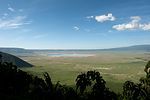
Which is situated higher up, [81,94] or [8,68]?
[8,68]

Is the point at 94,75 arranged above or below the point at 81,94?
above

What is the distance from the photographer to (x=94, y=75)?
68.9 metres

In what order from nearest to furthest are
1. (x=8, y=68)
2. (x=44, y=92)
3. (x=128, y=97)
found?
(x=128, y=97) < (x=44, y=92) < (x=8, y=68)

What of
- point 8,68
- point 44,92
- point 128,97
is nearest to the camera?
point 128,97

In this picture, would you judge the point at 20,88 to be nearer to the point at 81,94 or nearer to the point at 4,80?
the point at 4,80

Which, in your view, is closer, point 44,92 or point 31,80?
point 44,92

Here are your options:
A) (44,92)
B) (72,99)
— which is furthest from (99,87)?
(44,92)

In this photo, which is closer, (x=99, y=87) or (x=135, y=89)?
(x=135, y=89)

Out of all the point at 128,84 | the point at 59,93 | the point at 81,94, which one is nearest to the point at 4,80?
the point at 59,93

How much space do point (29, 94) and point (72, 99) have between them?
10.8 meters

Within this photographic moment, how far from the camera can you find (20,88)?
69562 mm

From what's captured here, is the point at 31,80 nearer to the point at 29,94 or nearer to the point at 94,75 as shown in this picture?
the point at 29,94

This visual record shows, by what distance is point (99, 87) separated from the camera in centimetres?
6844

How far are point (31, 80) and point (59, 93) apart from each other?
10836mm
